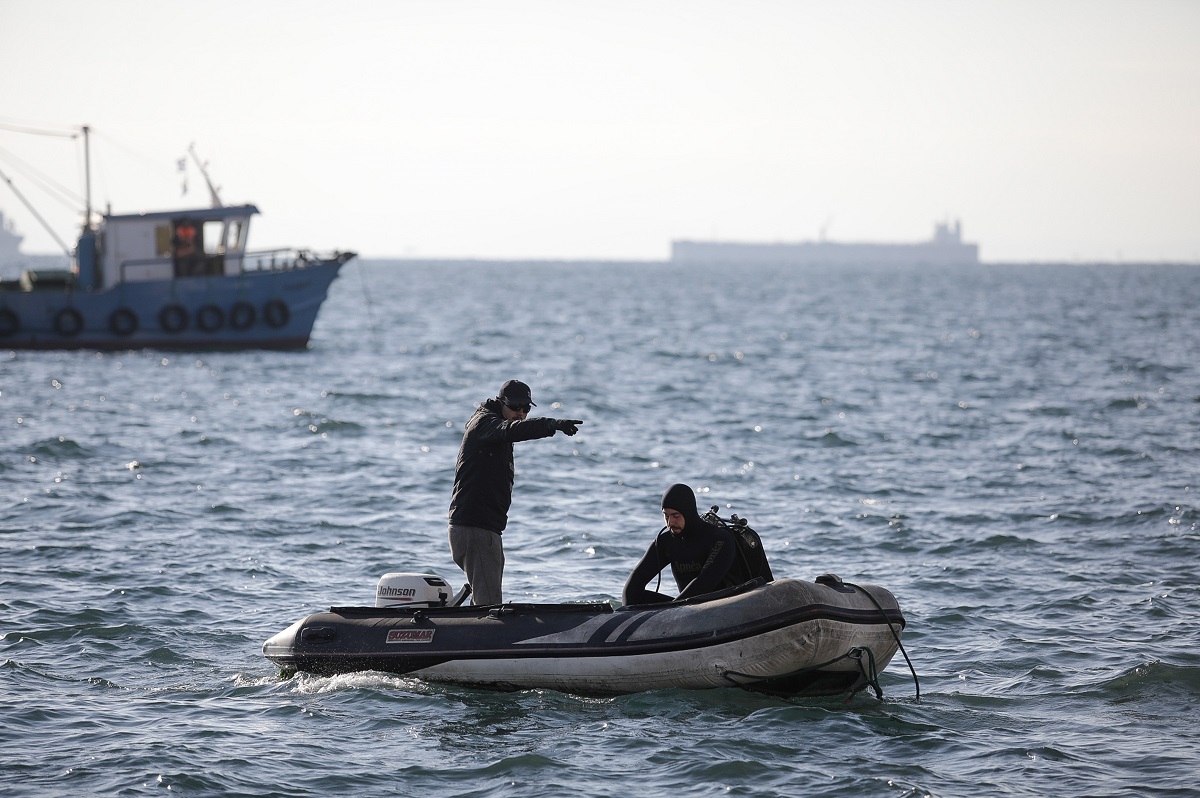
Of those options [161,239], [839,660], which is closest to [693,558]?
[839,660]

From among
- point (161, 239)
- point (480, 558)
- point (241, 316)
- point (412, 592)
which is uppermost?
point (161, 239)

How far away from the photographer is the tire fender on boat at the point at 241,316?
122 feet

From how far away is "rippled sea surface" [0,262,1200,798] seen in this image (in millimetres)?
8031

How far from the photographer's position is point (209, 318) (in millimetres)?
36906

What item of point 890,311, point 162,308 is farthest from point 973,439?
point 890,311

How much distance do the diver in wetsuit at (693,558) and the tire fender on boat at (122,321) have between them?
99.1 ft

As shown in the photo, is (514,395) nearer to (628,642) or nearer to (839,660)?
(628,642)

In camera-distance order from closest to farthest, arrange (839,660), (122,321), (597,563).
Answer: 1. (839,660)
2. (597,563)
3. (122,321)

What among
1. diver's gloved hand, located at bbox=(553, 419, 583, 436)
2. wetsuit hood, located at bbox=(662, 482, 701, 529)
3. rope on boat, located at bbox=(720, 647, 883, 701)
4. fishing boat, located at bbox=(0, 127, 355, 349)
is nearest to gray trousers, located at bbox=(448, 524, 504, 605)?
diver's gloved hand, located at bbox=(553, 419, 583, 436)

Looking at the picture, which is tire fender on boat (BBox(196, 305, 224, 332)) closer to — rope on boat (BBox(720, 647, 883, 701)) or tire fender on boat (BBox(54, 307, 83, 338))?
tire fender on boat (BBox(54, 307, 83, 338))

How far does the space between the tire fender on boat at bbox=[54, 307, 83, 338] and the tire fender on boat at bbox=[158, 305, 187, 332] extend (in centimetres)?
217

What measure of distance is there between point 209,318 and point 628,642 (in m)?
30.4

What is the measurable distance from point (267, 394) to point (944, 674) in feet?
73.7

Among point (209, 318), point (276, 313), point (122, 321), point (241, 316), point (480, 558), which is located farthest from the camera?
point (276, 313)
